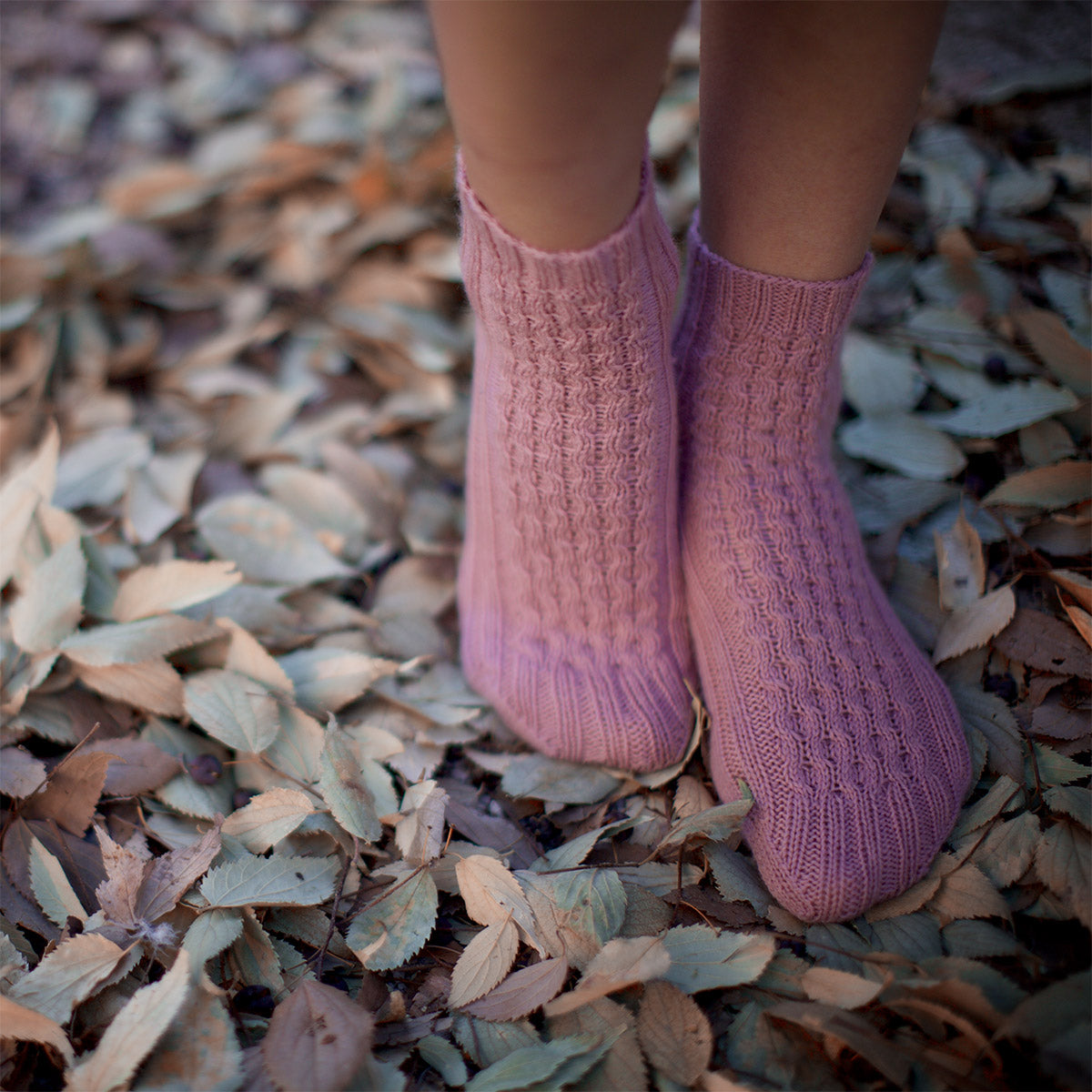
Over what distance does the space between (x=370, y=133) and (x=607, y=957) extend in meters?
1.08

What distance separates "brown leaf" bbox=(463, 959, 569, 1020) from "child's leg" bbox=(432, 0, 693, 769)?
17 centimetres

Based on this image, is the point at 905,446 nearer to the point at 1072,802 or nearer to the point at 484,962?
the point at 1072,802

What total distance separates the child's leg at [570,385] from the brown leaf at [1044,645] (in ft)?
0.87

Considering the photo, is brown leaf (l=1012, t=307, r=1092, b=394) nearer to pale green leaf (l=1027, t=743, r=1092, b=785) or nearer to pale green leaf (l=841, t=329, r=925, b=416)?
pale green leaf (l=841, t=329, r=925, b=416)

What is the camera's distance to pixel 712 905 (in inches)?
24.0

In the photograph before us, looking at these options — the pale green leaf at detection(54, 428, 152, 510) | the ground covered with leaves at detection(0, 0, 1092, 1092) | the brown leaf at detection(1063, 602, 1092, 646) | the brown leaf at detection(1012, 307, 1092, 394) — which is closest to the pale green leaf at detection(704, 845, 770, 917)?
the ground covered with leaves at detection(0, 0, 1092, 1092)

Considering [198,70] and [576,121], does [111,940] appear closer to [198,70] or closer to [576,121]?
[576,121]

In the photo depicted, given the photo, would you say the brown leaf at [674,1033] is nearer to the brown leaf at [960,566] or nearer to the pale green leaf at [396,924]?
the pale green leaf at [396,924]

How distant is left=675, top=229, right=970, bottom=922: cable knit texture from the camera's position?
59 cm

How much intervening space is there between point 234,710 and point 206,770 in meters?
0.05

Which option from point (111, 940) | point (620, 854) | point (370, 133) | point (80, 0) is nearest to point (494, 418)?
point (620, 854)

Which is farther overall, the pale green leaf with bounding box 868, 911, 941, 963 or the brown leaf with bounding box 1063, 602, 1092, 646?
the brown leaf with bounding box 1063, 602, 1092, 646

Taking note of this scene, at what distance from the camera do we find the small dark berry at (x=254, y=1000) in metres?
0.56

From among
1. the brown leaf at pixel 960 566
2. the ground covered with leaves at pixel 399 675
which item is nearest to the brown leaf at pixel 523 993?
the ground covered with leaves at pixel 399 675
